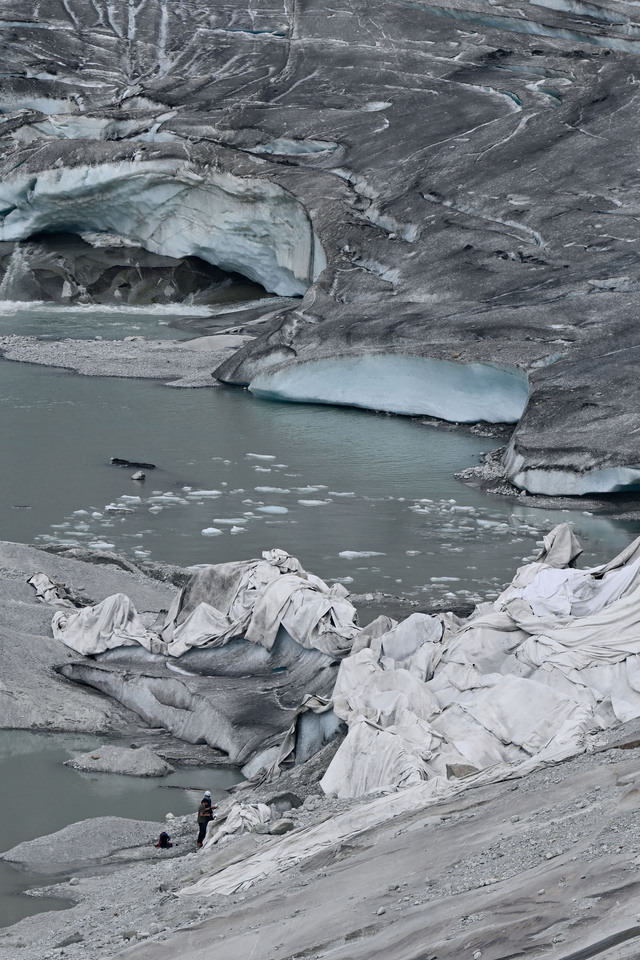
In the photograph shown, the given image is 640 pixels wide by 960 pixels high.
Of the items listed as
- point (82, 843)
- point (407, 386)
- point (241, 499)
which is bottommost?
point (241, 499)

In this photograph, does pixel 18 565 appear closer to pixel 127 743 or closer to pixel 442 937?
pixel 127 743

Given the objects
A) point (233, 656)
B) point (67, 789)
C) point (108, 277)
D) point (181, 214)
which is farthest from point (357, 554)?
point (108, 277)

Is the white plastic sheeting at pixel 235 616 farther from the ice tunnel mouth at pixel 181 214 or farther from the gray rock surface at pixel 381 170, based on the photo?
the ice tunnel mouth at pixel 181 214

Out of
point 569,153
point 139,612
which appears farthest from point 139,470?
point 569,153

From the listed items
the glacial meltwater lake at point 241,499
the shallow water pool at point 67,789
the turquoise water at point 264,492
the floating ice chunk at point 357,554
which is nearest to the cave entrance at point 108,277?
the glacial meltwater lake at point 241,499

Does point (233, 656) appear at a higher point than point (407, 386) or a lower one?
higher

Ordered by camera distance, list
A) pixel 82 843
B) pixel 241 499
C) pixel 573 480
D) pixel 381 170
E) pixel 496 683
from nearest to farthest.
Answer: pixel 82 843
pixel 496 683
pixel 241 499
pixel 573 480
pixel 381 170

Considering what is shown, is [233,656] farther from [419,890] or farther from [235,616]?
[419,890]
